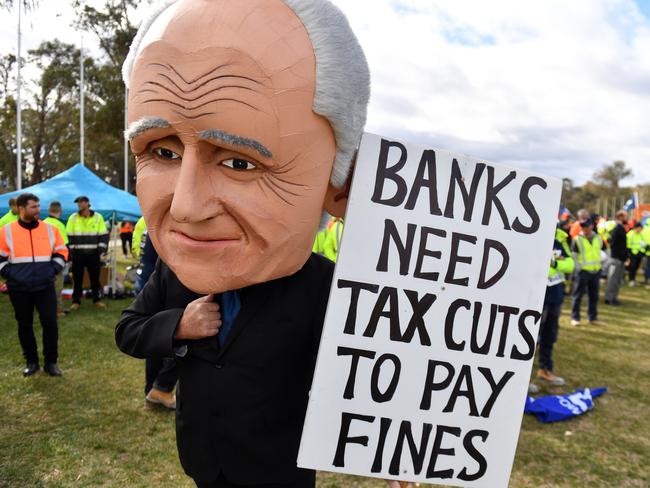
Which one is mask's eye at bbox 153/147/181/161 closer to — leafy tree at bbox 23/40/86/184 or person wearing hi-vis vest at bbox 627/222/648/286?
person wearing hi-vis vest at bbox 627/222/648/286

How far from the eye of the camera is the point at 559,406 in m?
4.35

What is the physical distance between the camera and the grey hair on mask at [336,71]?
130 centimetres

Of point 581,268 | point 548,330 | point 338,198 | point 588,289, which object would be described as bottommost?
point 548,330

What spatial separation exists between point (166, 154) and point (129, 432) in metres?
3.11

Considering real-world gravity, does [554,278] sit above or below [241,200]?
below

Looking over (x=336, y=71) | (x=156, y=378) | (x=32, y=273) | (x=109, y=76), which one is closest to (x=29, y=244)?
(x=32, y=273)

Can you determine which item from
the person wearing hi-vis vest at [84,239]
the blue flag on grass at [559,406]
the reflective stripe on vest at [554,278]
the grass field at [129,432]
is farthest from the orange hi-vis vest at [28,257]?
the reflective stripe on vest at [554,278]

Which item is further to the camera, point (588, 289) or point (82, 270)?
point (588, 289)

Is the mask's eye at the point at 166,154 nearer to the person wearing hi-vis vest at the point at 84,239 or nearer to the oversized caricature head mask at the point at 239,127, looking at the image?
the oversized caricature head mask at the point at 239,127

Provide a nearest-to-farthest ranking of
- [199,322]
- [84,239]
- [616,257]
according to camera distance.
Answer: [199,322]
[84,239]
[616,257]

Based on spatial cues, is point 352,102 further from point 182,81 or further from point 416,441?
point 416,441

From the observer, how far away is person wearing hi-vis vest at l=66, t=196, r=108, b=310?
743 cm

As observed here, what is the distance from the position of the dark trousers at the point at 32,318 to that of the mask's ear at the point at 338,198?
4.29 metres

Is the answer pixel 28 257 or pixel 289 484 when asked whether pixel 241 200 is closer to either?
pixel 289 484
